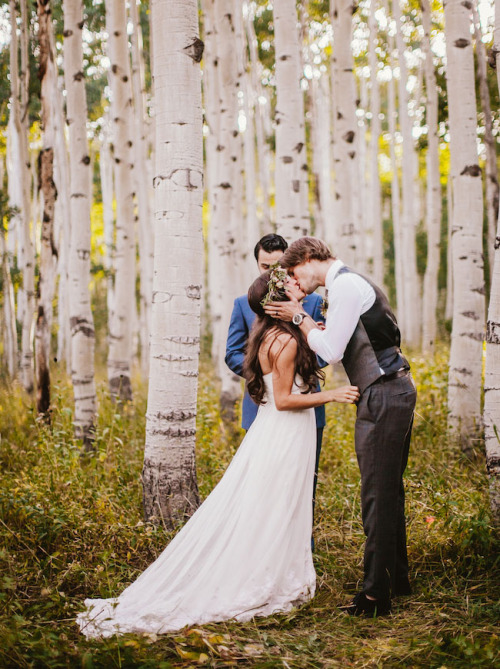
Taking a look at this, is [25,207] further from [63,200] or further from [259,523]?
[259,523]

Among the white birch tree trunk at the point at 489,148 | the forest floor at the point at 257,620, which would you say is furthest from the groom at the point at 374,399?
the white birch tree trunk at the point at 489,148

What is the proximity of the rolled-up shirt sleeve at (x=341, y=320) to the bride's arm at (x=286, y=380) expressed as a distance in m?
0.31

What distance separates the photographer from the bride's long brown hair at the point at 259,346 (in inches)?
138

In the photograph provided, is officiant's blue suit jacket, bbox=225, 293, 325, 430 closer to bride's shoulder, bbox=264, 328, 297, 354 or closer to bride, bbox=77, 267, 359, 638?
bride, bbox=77, 267, 359, 638

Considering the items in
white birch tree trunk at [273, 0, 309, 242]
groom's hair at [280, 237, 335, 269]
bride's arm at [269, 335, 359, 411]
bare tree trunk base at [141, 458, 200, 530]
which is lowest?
bare tree trunk base at [141, 458, 200, 530]

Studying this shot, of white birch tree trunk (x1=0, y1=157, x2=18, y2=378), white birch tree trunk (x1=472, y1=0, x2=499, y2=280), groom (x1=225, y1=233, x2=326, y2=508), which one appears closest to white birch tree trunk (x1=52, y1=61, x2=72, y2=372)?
white birch tree trunk (x1=0, y1=157, x2=18, y2=378)

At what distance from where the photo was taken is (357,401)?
3320 mm

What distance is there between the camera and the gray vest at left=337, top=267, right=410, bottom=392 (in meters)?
3.23

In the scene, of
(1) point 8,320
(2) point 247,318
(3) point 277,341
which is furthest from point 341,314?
(1) point 8,320

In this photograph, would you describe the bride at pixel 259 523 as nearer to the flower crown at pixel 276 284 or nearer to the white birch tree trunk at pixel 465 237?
the flower crown at pixel 276 284

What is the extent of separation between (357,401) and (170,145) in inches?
81.7

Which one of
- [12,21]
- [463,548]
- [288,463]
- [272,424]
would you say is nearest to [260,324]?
[272,424]

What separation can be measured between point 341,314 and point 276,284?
48cm

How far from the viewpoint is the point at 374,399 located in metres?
3.24
